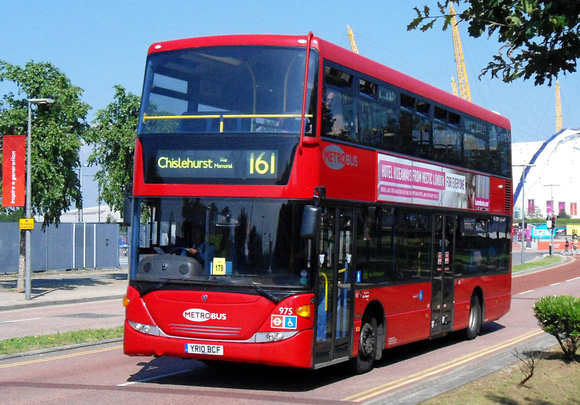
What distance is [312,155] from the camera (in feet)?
36.8

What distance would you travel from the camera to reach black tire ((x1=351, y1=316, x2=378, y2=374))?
12.9 m

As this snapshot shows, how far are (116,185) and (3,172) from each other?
383 inches

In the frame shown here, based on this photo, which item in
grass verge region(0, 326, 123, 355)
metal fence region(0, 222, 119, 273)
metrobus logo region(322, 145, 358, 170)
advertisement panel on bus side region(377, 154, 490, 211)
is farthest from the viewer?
metal fence region(0, 222, 119, 273)

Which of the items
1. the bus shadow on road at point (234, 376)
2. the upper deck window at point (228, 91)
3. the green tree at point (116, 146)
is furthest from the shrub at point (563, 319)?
the green tree at point (116, 146)

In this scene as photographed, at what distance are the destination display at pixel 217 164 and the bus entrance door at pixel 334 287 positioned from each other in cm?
117

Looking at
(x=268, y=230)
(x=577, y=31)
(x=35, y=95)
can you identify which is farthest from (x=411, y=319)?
(x=35, y=95)

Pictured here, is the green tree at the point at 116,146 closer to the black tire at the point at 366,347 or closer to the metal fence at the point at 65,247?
the metal fence at the point at 65,247

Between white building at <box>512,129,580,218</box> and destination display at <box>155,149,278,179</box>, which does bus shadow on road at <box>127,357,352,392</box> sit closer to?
destination display at <box>155,149,278,179</box>

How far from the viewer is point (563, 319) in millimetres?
13586

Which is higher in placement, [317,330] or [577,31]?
[577,31]

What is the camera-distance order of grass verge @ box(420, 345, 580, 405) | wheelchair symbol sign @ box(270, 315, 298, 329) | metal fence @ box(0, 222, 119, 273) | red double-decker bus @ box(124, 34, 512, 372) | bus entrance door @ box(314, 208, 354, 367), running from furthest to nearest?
metal fence @ box(0, 222, 119, 273) → bus entrance door @ box(314, 208, 354, 367) → red double-decker bus @ box(124, 34, 512, 372) → wheelchair symbol sign @ box(270, 315, 298, 329) → grass verge @ box(420, 345, 580, 405)

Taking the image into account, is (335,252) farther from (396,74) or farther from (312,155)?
(396,74)

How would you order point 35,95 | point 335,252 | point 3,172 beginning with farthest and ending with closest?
point 35,95 < point 3,172 < point 335,252

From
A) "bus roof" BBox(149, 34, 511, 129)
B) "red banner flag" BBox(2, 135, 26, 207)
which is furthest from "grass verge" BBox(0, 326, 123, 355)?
"red banner flag" BBox(2, 135, 26, 207)
